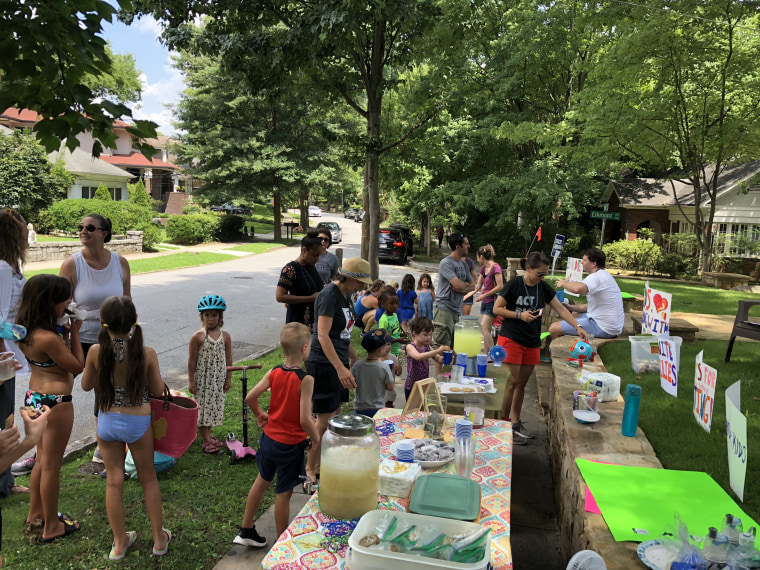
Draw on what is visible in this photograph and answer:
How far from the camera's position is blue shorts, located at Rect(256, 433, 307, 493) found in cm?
348

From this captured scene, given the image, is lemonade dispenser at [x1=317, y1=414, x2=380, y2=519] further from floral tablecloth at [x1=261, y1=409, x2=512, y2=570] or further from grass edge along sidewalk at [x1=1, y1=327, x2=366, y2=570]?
grass edge along sidewalk at [x1=1, y1=327, x2=366, y2=570]

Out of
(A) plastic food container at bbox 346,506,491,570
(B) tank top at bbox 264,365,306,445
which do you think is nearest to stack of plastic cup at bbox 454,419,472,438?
(B) tank top at bbox 264,365,306,445

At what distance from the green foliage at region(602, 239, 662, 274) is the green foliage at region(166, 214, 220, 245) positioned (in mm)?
20636

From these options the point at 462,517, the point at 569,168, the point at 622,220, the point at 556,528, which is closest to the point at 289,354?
the point at 462,517

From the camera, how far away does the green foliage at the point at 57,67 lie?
10.7ft

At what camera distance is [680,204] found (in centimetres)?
2577

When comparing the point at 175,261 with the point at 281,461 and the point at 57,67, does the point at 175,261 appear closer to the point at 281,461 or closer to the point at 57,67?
the point at 57,67

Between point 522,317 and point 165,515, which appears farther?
point 522,317

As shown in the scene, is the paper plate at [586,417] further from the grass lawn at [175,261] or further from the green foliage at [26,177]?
the green foliage at [26,177]

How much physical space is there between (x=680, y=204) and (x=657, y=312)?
74.2ft

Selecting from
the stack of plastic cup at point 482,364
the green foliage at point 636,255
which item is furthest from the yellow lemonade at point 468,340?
the green foliage at point 636,255

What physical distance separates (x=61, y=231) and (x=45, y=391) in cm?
2436

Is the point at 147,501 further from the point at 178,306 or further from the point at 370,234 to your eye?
the point at 178,306

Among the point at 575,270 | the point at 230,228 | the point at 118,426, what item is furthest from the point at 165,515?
the point at 230,228
